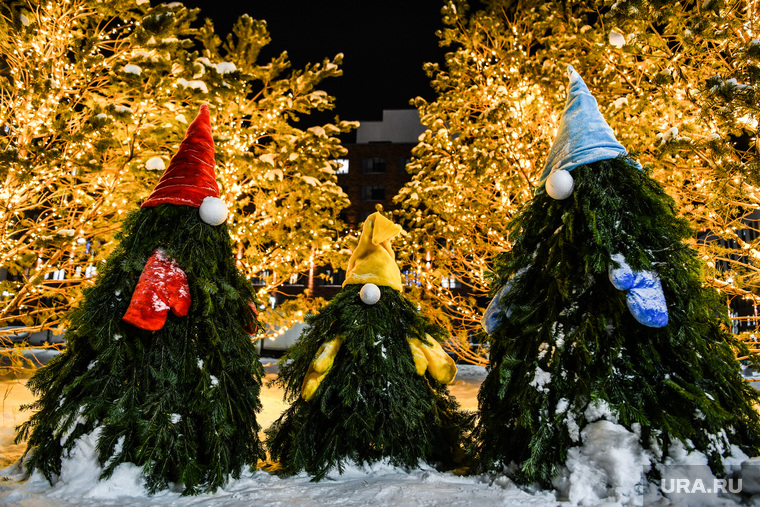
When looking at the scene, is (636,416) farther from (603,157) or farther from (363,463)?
(363,463)

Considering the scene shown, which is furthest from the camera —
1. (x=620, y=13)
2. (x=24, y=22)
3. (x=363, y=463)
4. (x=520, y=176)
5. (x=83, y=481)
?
(x=520, y=176)

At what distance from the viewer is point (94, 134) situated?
15.8 ft

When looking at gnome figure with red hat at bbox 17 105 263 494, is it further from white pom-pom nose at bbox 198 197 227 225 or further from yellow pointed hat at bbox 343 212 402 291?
yellow pointed hat at bbox 343 212 402 291

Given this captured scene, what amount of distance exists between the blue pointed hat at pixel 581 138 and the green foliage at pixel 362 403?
174 centimetres

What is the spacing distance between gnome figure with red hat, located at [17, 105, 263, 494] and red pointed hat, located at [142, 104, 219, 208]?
0.01 m

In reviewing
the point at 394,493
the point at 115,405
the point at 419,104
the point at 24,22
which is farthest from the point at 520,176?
the point at 24,22

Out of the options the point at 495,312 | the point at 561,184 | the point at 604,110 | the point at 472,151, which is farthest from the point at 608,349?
the point at 472,151

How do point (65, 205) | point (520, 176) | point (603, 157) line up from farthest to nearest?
1. point (520, 176)
2. point (65, 205)
3. point (603, 157)

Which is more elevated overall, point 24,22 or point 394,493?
point 24,22

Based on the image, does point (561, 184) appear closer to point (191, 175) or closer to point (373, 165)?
point (191, 175)

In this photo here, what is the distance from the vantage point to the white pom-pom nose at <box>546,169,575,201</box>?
2770mm

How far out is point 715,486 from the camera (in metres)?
2.13

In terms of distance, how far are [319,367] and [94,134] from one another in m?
4.12

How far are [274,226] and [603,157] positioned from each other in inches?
235
